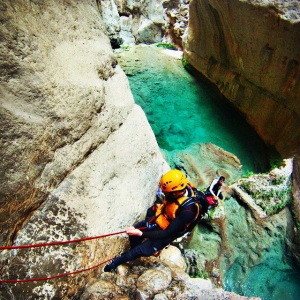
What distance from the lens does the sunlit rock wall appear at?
2.54m

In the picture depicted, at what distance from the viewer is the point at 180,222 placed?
3.26 meters

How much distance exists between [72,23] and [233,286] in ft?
18.9

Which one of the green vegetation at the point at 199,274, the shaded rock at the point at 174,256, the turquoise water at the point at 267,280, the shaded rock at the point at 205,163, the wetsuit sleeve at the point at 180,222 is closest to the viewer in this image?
the wetsuit sleeve at the point at 180,222

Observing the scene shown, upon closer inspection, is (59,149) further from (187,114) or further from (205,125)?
(187,114)

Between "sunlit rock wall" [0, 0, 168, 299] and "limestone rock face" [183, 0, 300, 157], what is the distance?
4.53m

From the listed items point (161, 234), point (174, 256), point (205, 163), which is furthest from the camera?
point (205, 163)

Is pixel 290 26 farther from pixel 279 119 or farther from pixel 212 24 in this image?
pixel 212 24

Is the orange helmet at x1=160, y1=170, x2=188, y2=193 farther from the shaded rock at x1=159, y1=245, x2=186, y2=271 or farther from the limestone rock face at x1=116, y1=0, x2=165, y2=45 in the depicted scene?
the limestone rock face at x1=116, y1=0, x2=165, y2=45

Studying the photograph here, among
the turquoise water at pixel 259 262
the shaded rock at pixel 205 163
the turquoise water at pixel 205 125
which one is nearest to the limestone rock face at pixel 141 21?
the turquoise water at pixel 205 125

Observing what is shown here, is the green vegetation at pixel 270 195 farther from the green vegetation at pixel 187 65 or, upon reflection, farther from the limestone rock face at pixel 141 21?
the limestone rock face at pixel 141 21

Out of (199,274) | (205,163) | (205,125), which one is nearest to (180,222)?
(199,274)

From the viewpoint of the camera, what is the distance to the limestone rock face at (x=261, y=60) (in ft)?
18.7

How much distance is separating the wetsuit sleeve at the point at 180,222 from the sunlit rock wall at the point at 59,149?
0.72m

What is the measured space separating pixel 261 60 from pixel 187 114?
3489 mm
